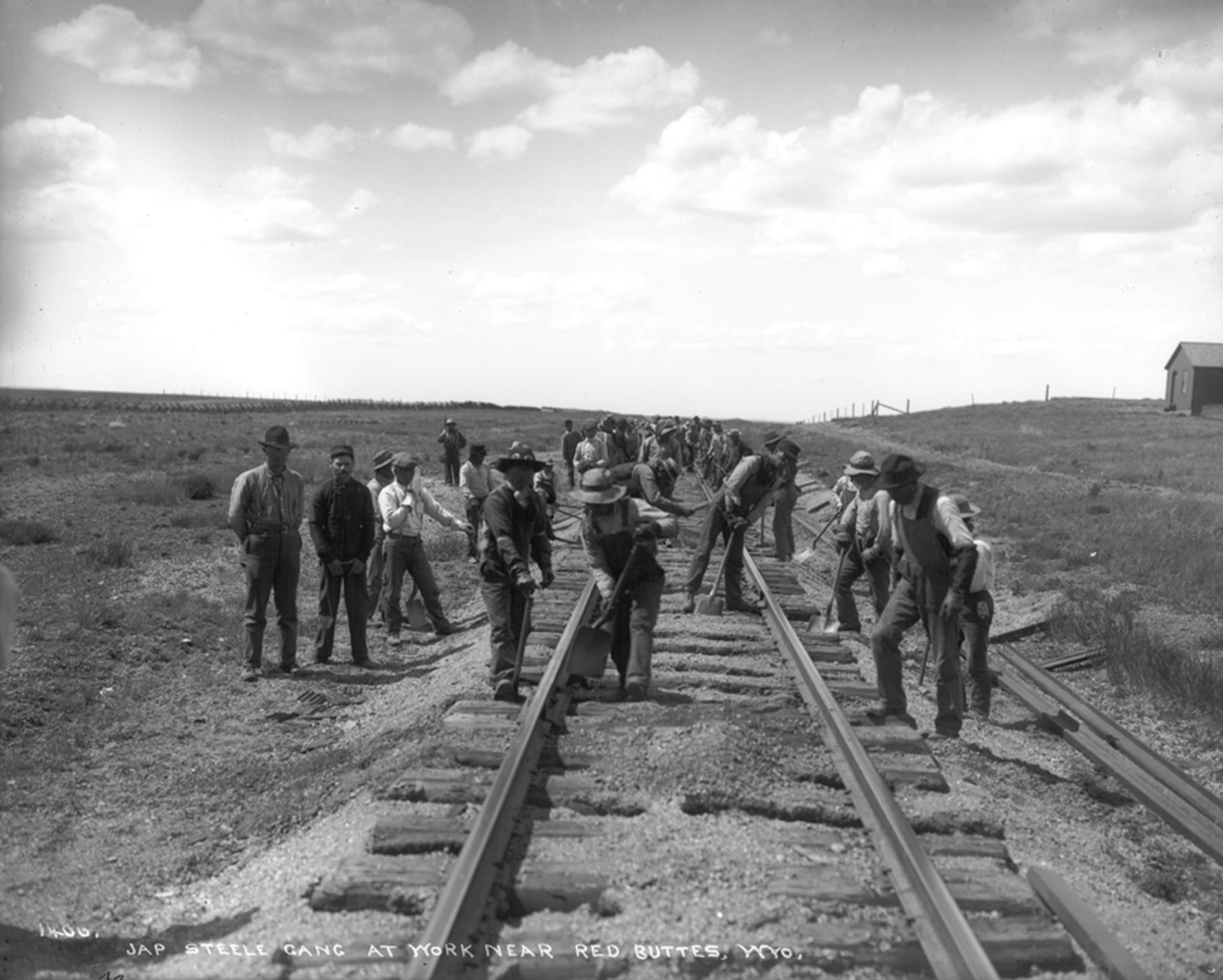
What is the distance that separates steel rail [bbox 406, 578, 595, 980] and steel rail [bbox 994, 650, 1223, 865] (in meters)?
3.61

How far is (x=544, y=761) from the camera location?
6355 mm

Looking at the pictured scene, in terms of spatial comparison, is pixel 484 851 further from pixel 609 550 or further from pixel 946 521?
pixel 946 521

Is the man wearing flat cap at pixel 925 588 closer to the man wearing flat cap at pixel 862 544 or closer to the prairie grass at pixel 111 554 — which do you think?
the man wearing flat cap at pixel 862 544

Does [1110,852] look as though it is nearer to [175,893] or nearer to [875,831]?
[875,831]

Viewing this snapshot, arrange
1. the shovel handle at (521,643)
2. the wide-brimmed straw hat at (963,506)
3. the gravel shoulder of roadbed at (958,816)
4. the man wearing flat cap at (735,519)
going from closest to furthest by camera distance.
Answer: the gravel shoulder of roadbed at (958,816)
the shovel handle at (521,643)
the wide-brimmed straw hat at (963,506)
the man wearing flat cap at (735,519)

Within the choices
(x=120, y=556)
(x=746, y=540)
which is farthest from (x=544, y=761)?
(x=746, y=540)

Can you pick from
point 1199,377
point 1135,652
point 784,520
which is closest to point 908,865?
point 1135,652

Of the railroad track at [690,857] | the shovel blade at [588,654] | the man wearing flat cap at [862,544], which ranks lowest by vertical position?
the railroad track at [690,857]

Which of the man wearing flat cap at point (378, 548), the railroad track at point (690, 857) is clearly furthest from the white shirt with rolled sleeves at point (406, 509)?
the railroad track at point (690, 857)

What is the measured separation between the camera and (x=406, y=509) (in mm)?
10688

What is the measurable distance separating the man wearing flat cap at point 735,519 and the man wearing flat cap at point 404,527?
91.9 inches

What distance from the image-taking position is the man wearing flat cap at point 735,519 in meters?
11.0

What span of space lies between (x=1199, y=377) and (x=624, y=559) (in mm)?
70095

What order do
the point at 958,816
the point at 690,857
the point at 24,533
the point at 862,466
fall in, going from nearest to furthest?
the point at 690,857, the point at 958,816, the point at 862,466, the point at 24,533
